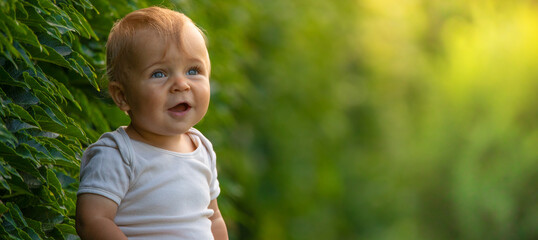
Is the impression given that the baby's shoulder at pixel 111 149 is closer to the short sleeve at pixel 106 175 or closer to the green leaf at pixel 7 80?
the short sleeve at pixel 106 175

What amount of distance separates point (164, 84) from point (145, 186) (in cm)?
23

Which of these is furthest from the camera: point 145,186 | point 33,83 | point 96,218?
point 33,83

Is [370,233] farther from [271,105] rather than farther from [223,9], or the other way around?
[223,9]

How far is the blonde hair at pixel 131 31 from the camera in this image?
5.99ft

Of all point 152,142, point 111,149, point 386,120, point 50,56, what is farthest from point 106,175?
point 386,120

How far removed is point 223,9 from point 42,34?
11.1 feet

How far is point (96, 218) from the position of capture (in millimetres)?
1687

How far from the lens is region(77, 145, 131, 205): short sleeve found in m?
1.71

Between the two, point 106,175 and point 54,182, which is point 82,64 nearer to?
point 54,182

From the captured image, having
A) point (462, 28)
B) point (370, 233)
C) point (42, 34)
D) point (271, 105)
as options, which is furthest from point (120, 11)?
point (462, 28)

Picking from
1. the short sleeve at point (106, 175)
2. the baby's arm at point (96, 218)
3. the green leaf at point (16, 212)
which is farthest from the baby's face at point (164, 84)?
the green leaf at point (16, 212)

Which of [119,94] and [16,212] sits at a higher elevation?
[119,94]

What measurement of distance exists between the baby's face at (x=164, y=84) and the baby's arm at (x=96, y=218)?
8.4 inches

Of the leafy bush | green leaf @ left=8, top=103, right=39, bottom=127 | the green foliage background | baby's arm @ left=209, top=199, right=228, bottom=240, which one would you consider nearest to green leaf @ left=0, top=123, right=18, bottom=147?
the leafy bush
